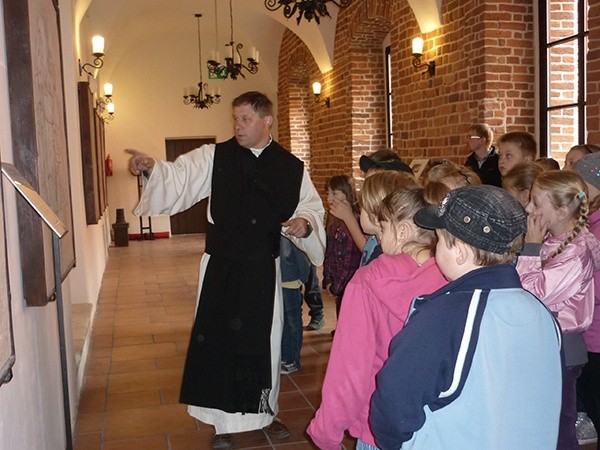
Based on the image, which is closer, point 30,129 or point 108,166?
point 30,129

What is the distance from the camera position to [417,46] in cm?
726

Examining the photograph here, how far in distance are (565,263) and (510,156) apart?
1989 mm

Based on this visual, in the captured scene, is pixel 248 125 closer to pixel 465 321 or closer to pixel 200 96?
pixel 465 321

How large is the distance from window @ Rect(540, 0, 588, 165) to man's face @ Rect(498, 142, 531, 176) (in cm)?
153

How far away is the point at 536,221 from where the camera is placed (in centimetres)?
276

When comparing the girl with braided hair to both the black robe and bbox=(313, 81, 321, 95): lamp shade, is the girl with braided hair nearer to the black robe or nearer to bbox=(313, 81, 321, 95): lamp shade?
the black robe

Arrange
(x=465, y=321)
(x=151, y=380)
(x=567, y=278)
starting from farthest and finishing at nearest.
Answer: (x=151, y=380), (x=567, y=278), (x=465, y=321)

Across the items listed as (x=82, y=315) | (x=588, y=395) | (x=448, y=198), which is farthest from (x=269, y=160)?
(x=82, y=315)

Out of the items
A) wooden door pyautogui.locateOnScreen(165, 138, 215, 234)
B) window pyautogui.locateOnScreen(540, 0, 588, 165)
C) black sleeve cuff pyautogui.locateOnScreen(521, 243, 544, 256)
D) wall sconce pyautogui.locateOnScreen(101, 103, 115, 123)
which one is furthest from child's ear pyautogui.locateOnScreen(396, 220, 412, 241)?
wooden door pyautogui.locateOnScreen(165, 138, 215, 234)

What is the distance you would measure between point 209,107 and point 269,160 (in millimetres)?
11977

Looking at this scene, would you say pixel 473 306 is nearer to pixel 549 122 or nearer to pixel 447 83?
pixel 549 122

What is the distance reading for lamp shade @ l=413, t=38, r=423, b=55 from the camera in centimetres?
724

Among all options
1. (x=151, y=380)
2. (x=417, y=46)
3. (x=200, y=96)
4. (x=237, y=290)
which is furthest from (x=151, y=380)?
(x=200, y=96)

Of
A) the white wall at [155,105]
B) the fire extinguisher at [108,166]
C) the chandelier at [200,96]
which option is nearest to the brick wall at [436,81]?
the chandelier at [200,96]
